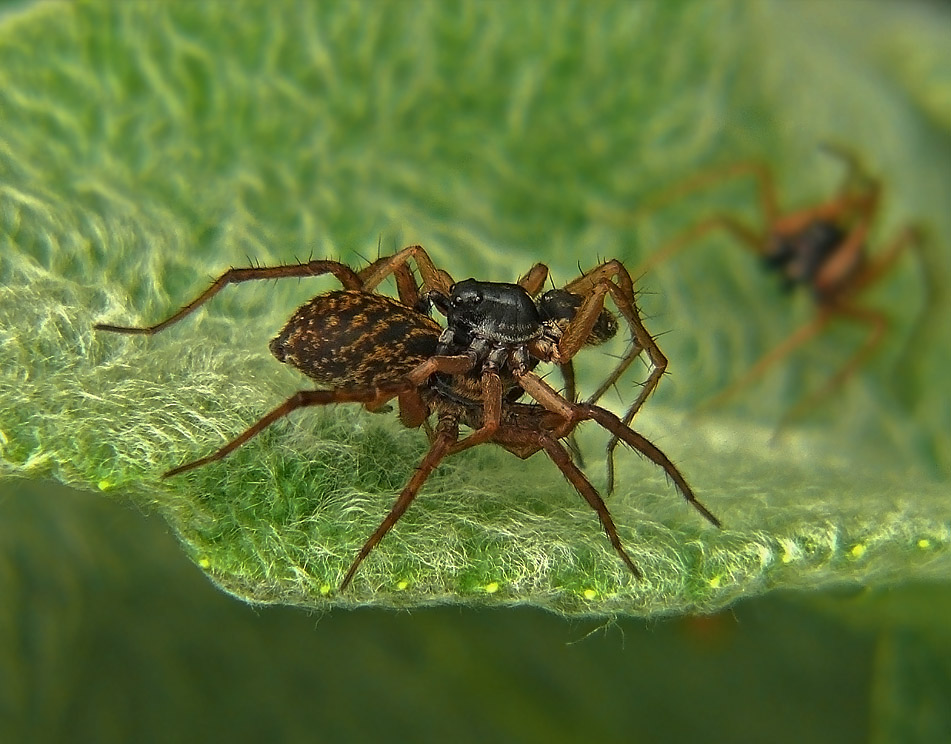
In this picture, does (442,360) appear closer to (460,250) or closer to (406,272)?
(406,272)

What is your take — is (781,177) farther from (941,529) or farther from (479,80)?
(941,529)

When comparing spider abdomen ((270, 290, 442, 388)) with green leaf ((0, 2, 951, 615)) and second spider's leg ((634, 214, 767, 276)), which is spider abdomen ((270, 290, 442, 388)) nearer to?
green leaf ((0, 2, 951, 615))

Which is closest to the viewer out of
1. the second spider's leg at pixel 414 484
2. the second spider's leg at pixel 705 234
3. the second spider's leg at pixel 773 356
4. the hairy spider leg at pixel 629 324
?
the second spider's leg at pixel 414 484

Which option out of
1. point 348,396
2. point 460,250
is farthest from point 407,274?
point 348,396

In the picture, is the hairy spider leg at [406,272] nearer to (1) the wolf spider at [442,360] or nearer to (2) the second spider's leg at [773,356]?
(1) the wolf spider at [442,360]

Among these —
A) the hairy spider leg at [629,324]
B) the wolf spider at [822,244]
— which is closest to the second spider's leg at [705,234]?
the wolf spider at [822,244]

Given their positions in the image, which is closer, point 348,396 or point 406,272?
point 348,396
